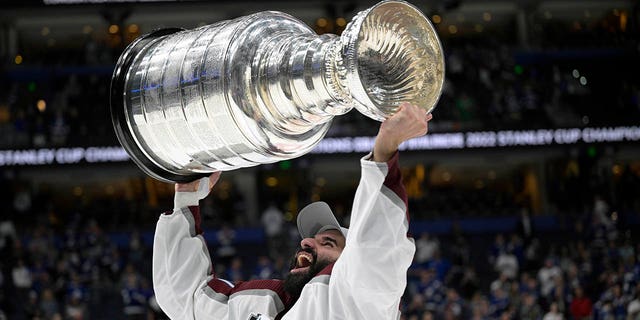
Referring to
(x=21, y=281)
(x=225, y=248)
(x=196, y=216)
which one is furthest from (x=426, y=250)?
(x=196, y=216)

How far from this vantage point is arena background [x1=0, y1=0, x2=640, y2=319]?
16.4m

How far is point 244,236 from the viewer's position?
827 inches

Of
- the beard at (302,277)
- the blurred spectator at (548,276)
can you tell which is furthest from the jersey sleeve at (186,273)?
the blurred spectator at (548,276)

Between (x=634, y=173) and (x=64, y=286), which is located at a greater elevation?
(x=64, y=286)

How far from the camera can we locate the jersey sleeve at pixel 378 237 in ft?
8.71

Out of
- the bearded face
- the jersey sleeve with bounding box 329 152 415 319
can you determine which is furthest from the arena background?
the jersey sleeve with bounding box 329 152 415 319

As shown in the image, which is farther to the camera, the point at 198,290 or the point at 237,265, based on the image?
the point at 237,265

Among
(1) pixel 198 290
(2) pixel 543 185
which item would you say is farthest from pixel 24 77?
(1) pixel 198 290

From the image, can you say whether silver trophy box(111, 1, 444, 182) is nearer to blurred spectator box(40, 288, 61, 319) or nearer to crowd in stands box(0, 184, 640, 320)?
crowd in stands box(0, 184, 640, 320)

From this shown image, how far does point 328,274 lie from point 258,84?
652 millimetres

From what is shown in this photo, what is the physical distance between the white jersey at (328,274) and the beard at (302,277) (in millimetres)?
52

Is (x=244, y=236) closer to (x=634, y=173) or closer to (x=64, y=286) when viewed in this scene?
(x=64, y=286)

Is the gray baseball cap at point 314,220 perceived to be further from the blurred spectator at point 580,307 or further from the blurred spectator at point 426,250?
the blurred spectator at point 426,250

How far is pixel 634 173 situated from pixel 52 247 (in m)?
13.3
